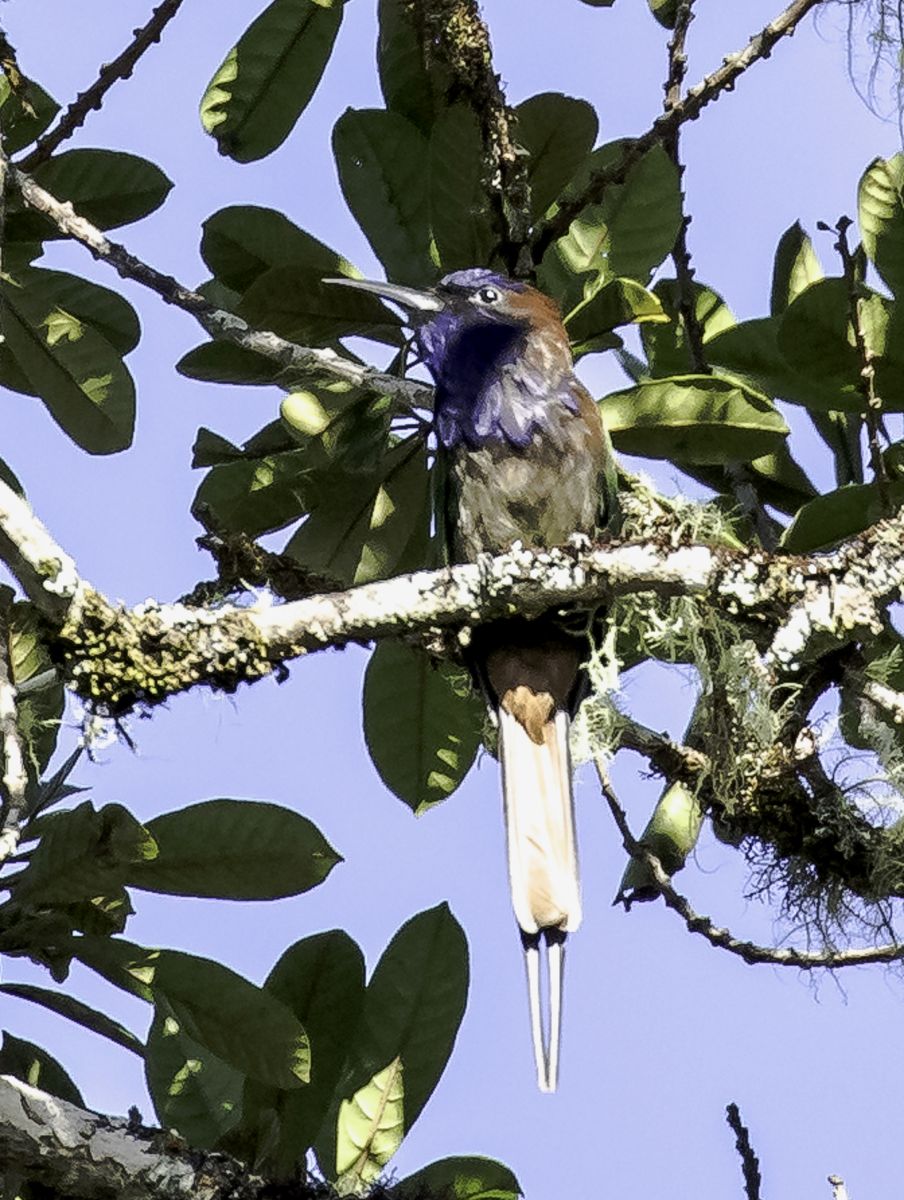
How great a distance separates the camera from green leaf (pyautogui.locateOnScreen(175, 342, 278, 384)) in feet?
12.5

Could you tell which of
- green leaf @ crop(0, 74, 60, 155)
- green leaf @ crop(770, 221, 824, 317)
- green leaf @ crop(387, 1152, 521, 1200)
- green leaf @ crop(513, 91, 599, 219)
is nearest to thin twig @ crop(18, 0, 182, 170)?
green leaf @ crop(0, 74, 60, 155)

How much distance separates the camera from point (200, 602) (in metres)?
3.07

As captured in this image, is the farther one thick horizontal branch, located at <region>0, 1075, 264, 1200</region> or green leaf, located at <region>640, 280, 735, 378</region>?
green leaf, located at <region>640, 280, 735, 378</region>

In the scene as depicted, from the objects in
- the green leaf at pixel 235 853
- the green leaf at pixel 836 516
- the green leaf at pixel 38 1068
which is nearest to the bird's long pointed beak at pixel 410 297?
the green leaf at pixel 836 516

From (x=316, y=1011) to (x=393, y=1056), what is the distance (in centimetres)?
17

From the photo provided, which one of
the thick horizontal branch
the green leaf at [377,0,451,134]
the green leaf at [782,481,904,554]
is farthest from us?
the green leaf at [377,0,451,134]

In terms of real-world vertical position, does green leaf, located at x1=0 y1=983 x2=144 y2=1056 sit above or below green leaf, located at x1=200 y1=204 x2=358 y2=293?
below

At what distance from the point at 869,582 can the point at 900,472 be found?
768 millimetres

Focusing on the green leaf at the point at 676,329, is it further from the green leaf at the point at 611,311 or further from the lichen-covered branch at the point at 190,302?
the lichen-covered branch at the point at 190,302

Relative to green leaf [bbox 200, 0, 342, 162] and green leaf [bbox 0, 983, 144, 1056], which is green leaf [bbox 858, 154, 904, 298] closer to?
green leaf [bbox 200, 0, 342, 162]

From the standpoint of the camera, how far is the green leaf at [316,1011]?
130 inches

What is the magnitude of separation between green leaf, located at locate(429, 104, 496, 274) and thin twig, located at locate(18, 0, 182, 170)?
0.64m

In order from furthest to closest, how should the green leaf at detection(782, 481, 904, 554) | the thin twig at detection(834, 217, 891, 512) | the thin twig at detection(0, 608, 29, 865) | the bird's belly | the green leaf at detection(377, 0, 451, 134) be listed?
the green leaf at detection(377, 0, 451, 134) < the bird's belly < the green leaf at detection(782, 481, 904, 554) < the thin twig at detection(834, 217, 891, 512) < the thin twig at detection(0, 608, 29, 865)

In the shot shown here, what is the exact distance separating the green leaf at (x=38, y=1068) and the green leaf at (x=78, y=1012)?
0.52 ft
